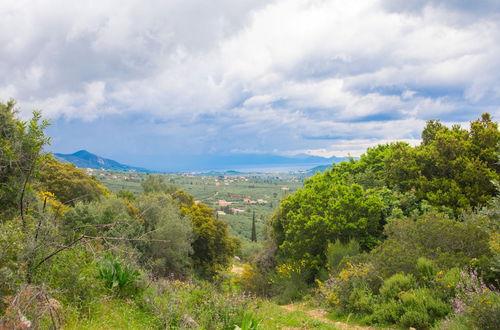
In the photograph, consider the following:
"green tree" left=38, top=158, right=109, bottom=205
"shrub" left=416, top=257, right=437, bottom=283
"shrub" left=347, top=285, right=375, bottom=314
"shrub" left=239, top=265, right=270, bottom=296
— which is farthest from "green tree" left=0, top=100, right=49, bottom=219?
"green tree" left=38, top=158, right=109, bottom=205

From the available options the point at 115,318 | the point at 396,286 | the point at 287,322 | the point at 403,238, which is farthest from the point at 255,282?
the point at 115,318

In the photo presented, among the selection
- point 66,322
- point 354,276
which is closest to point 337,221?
point 354,276

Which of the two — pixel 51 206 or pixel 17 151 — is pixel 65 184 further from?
pixel 17 151

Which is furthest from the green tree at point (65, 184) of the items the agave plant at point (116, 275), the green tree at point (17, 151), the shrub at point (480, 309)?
the shrub at point (480, 309)

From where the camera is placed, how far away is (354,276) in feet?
33.1

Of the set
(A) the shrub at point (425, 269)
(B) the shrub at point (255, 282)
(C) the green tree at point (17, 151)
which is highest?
(C) the green tree at point (17, 151)

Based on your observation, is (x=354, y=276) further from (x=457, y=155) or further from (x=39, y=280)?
(x=457, y=155)

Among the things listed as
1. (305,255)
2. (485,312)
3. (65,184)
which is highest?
(65,184)

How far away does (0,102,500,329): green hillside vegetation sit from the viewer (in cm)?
514

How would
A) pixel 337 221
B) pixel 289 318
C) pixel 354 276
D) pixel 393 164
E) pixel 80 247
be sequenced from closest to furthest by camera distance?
pixel 80 247 → pixel 289 318 → pixel 354 276 → pixel 337 221 → pixel 393 164

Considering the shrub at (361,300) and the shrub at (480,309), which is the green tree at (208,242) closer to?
the shrub at (361,300)

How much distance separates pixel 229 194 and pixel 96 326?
493ft

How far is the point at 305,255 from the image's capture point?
53.7ft

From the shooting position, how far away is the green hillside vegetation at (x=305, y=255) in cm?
514
